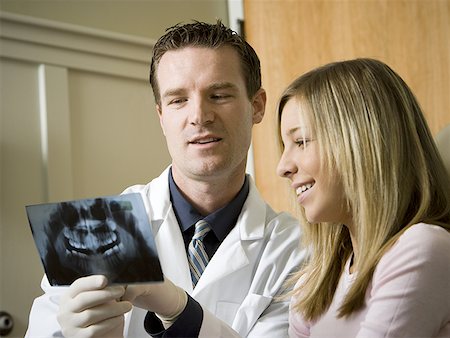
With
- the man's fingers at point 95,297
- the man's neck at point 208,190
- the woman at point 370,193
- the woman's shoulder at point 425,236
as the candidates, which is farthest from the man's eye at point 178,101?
the woman's shoulder at point 425,236

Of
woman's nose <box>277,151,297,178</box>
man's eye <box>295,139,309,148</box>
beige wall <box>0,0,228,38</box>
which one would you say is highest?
beige wall <box>0,0,228,38</box>

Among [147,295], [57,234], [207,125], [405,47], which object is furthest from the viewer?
[405,47]

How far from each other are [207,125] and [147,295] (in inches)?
18.6

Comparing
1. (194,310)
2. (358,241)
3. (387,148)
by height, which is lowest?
(194,310)

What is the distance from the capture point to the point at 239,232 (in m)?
1.52

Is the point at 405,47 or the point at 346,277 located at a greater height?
the point at 405,47

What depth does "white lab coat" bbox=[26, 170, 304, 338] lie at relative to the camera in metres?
1.39

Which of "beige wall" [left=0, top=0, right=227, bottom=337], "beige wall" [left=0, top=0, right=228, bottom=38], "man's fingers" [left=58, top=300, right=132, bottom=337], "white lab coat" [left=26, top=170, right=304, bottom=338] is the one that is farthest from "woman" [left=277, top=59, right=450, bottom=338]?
"beige wall" [left=0, top=0, right=228, bottom=38]

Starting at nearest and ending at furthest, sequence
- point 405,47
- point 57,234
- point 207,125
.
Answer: point 57,234, point 207,125, point 405,47

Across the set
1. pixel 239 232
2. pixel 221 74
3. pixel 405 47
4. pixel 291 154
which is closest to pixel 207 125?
pixel 221 74

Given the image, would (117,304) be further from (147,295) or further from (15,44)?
(15,44)

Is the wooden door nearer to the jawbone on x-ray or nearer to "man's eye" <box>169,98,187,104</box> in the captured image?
"man's eye" <box>169,98,187,104</box>

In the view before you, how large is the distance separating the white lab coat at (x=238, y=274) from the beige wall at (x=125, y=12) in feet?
2.77

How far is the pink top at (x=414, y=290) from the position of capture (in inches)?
37.8
